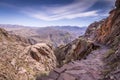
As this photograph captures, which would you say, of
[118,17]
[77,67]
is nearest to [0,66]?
[118,17]

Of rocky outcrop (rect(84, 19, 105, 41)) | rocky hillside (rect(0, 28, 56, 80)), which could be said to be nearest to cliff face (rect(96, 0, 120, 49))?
rocky outcrop (rect(84, 19, 105, 41))

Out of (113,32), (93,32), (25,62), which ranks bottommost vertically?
(25,62)

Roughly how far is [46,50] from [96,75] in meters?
48.2

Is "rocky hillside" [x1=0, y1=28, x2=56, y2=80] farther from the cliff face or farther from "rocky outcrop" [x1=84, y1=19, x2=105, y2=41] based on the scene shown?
the cliff face

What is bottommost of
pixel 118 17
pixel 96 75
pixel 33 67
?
pixel 33 67

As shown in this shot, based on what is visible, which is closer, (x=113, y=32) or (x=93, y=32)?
(x=113, y=32)

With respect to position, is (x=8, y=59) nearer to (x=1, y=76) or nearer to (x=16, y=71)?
(x=16, y=71)

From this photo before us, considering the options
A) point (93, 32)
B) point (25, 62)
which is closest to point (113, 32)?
point (25, 62)

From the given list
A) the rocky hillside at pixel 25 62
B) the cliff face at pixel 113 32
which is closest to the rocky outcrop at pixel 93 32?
the cliff face at pixel 113 32

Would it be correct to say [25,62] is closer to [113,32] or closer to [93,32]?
[113,32]

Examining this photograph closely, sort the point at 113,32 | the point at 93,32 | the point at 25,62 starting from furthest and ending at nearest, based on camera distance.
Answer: the point at 93,32 → the point at 25,62 → the point at 113,32

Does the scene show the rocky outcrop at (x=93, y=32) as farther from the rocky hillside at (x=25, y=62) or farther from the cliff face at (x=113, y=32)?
the rocky hillside at (x=25, y=62)

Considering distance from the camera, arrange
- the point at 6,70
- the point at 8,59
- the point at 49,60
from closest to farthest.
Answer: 1. the point at 6,70
2. the point at 8,59
3. the point at 49,60

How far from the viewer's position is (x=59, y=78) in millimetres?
10625
